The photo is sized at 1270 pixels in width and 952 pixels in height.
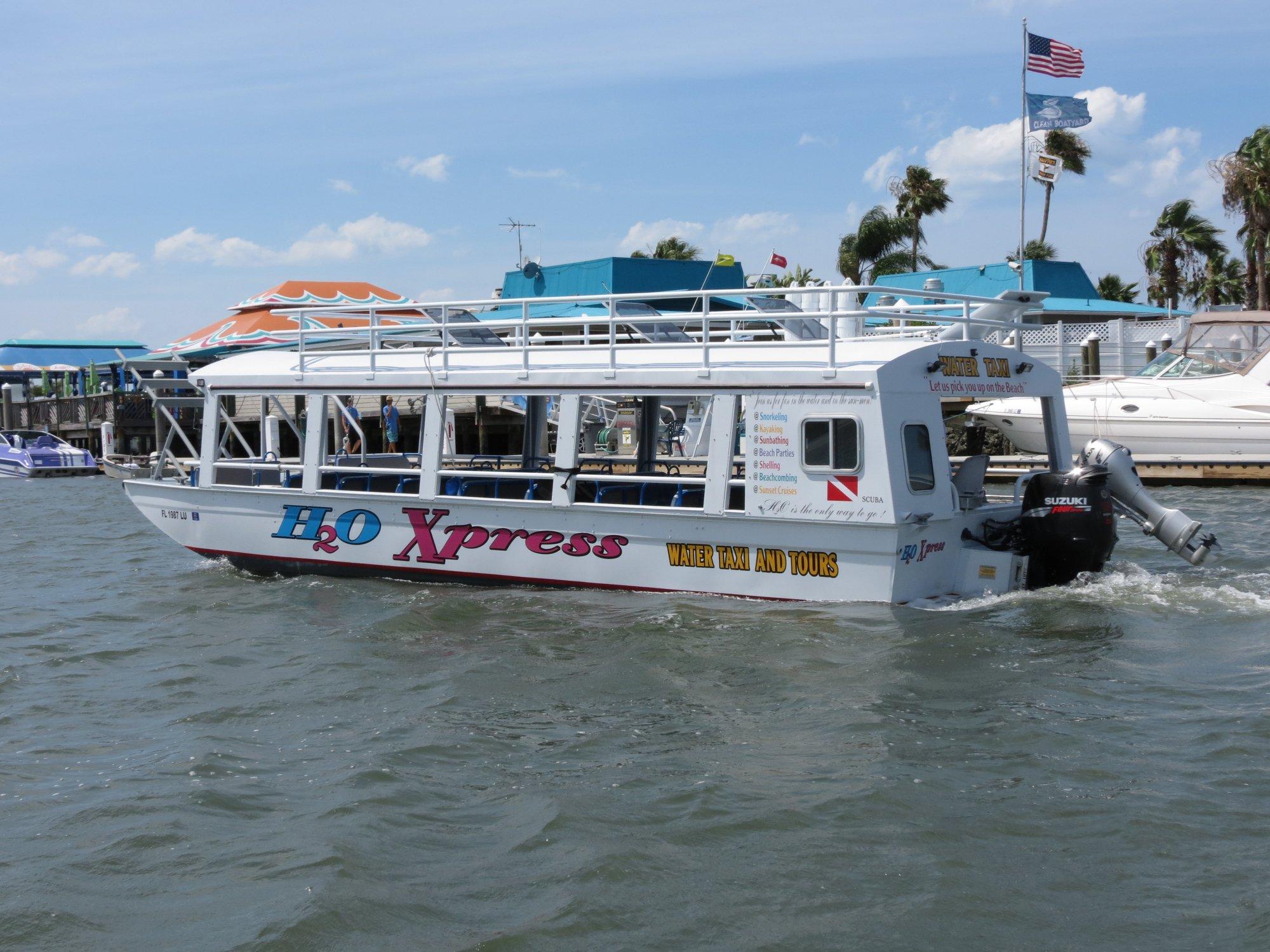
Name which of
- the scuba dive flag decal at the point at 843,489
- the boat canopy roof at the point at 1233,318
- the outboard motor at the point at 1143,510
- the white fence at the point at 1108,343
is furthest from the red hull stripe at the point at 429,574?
the white fence at the point at 1108,343

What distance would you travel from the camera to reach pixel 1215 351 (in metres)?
23.4

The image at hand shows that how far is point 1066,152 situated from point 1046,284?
6.89m

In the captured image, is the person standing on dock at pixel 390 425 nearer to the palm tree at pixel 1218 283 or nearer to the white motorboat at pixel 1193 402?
the white motorboat at pixel 1193 402

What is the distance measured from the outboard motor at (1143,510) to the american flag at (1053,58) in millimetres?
23638

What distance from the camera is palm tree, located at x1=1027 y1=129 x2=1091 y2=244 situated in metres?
44.0

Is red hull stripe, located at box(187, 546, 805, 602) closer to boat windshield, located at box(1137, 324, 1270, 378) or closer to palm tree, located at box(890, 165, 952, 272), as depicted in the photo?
boat windshield, located at box(1137, 324, 1270, 378)

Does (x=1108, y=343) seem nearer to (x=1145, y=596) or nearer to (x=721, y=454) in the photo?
(x=1145, y=596)

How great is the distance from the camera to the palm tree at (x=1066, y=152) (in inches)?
1732

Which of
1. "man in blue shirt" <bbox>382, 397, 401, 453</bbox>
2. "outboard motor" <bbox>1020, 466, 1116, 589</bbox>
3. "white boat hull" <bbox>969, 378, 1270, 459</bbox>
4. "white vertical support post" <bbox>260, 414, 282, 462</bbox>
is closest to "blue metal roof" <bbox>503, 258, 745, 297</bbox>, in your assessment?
"white boat hull" <bbox>969, 378, 1270, 459</bbox>

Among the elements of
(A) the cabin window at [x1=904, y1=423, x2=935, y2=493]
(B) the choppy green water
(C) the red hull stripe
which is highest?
(A) the cabin window at [x1=904, y1=423, x2=935, y2=493]

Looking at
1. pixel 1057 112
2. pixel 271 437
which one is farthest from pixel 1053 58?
pixel 271 437

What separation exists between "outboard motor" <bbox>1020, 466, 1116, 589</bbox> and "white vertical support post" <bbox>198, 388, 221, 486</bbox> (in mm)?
8535

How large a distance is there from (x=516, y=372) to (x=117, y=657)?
429 cm

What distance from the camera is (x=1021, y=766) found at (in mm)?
6660
